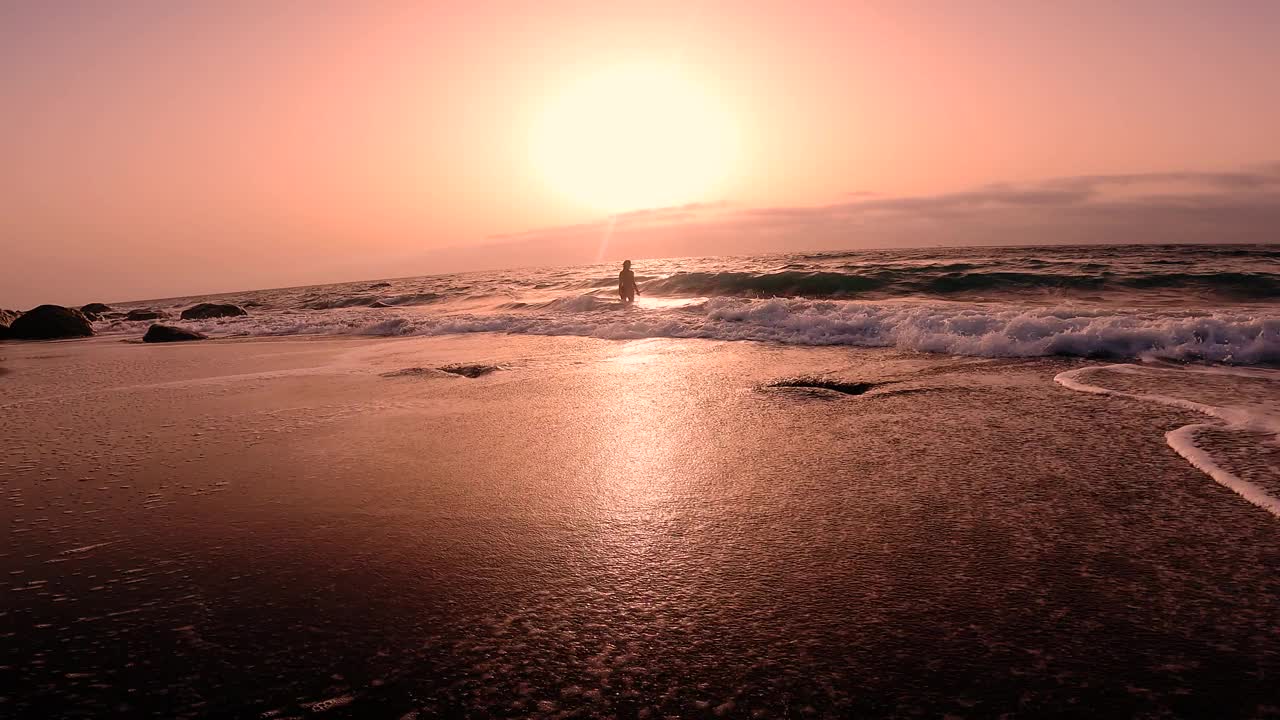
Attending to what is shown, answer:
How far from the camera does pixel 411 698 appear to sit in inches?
88.8

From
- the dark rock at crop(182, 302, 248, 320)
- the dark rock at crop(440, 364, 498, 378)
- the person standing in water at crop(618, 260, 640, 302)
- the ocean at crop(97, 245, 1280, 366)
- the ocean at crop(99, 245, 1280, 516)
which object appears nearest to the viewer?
the ocean at crop(99, 245, 1280, 516)

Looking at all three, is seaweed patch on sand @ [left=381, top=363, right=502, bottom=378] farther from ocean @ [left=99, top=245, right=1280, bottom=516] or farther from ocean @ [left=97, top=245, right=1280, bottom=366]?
ocean @ [left=97, top=245, right=1280, bottom=366]

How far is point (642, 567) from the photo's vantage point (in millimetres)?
3203

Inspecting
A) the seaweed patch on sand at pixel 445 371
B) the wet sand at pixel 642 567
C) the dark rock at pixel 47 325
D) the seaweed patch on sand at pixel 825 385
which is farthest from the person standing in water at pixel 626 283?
the dark rock at pixel 47 325

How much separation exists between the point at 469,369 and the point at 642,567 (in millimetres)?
7140

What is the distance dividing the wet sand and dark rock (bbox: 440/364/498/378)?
2925mm

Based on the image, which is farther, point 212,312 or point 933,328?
point 212,312

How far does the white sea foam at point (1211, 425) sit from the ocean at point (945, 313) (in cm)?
178

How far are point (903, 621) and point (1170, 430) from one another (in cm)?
413

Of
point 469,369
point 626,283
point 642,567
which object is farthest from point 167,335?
point 642,567

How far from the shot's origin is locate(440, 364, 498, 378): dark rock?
→ 9516mm

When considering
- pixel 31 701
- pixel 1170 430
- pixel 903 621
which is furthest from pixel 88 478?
pixel 1170 430

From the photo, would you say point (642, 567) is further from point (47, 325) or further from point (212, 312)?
point (212, 312)

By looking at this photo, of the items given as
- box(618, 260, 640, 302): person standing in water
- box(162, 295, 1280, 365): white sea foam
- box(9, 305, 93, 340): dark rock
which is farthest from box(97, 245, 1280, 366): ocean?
box(9, 305, 93, 340): dark rock
